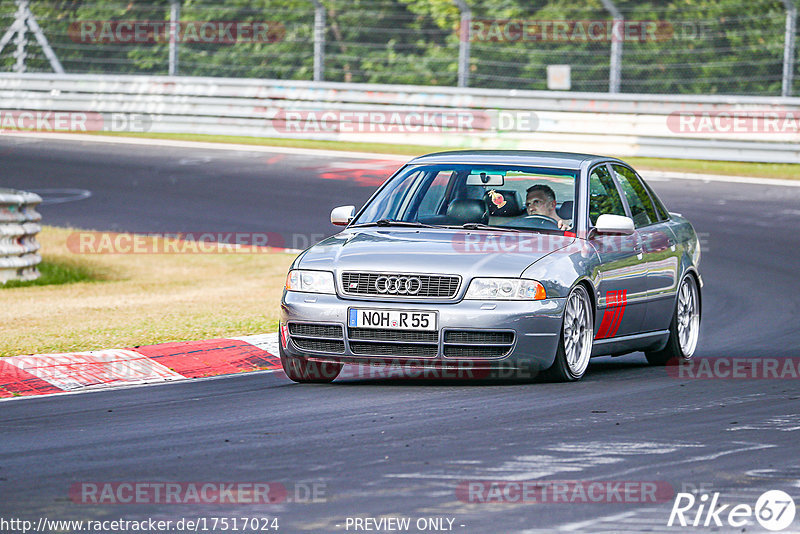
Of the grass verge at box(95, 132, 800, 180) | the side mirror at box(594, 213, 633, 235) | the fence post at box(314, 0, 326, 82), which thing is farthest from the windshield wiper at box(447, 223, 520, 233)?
the fence post at box(314, 0, 326, 82)

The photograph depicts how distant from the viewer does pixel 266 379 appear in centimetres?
928

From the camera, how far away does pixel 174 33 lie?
90.8 feet

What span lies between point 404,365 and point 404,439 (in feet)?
5.29

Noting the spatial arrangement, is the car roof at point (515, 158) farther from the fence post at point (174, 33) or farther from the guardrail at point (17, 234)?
the fence post at point (174, 33)

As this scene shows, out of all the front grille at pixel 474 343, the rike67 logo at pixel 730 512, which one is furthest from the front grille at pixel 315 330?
the rike67 logo at pixel 730 512

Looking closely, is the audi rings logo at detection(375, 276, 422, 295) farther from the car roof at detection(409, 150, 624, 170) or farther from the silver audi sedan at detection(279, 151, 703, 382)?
the car roof at detection(409, 150, 624, 170)

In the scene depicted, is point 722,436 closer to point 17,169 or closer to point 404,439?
point 404,439

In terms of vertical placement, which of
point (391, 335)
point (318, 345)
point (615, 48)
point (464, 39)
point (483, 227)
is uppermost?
point (464, 39)

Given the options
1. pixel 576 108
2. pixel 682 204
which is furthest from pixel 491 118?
pixel 682 204

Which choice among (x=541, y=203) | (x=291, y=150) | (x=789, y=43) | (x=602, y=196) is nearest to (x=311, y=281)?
(x=541, y=203)

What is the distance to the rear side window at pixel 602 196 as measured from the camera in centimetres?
965

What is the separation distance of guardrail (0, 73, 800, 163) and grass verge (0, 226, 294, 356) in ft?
30.3

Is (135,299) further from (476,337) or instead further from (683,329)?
→ (476,337)

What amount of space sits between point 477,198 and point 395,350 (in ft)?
A: 5.17
